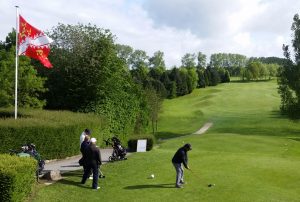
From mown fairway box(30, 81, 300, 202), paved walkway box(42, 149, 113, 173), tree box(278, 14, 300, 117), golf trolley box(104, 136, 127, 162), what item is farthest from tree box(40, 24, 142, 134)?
tree box(278, 14, 300, 117)

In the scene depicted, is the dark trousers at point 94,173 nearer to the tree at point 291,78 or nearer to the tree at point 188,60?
the tree at point 291,78

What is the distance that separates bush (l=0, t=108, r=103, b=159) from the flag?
13.3 ft

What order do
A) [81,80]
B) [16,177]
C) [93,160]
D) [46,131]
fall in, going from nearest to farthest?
[16,177], [93,160], [46,131], [81,80]

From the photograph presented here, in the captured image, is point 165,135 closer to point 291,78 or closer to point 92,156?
point 291,78

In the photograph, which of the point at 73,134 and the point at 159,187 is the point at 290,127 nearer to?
the point at 73,134

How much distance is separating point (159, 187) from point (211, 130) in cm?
5437

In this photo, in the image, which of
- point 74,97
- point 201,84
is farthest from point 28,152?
point 201,84

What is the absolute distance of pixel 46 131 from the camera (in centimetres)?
2652

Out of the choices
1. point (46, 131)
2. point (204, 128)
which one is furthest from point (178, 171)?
point (204, 128)

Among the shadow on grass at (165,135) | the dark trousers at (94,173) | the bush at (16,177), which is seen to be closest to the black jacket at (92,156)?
the dark trousers at (94,173)

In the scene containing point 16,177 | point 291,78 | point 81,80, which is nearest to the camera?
point 16,177

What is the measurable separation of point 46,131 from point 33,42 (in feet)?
18.1

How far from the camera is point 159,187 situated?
19766 mm

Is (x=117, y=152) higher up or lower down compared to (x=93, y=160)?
lower down
